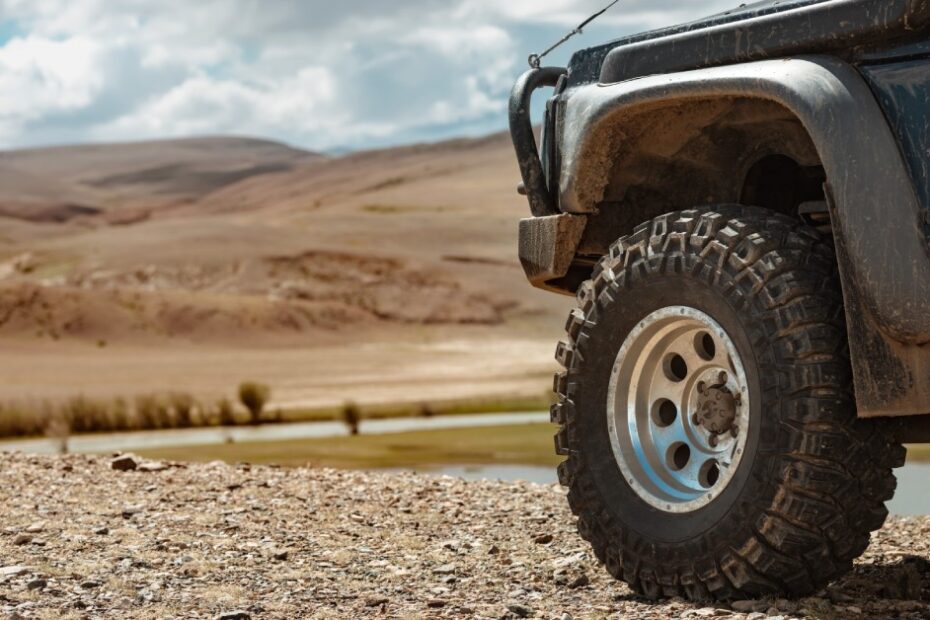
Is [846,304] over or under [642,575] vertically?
over

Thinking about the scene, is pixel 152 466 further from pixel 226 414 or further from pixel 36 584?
pixel 226 414

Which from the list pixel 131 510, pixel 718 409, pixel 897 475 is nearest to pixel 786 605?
pixel 718 409

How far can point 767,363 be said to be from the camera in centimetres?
483

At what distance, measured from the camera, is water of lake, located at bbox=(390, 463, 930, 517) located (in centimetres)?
1134

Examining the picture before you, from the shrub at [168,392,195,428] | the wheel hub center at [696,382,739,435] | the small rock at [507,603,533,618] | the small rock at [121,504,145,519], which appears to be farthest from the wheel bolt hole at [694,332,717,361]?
the shrub at [168,392,195,428]

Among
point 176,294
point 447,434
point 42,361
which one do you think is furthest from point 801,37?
point 176,294

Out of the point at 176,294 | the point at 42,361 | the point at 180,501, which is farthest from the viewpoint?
the point at 176,294

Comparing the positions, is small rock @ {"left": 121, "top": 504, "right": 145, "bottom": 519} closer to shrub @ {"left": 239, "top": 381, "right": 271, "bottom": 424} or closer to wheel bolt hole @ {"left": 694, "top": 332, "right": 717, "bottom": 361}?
wheel bolt hole @ {"left": 694, "top": 332, "right": 717, "bottom": 361}

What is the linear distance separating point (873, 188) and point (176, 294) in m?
63.1

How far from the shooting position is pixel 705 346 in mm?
5398

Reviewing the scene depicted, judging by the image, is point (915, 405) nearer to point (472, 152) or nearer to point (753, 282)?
point (753, 282)

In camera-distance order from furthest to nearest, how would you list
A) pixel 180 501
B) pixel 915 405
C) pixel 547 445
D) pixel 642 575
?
1. pixel 547 445
2. pixel 180 501
3. pixel 642 575
4. pixel 915 405

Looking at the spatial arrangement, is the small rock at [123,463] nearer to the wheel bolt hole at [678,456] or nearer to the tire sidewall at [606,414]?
the tire sidewall at [606,414]

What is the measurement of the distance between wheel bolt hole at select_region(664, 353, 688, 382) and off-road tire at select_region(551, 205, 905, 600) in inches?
8.1
